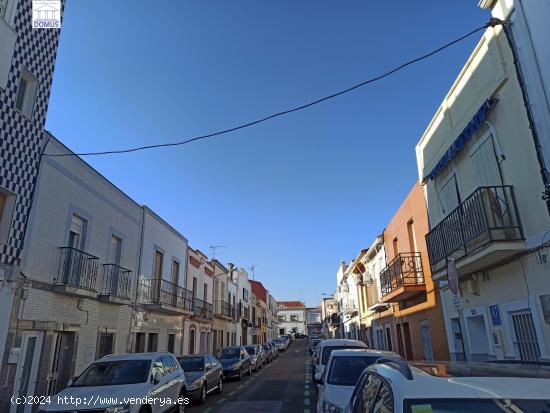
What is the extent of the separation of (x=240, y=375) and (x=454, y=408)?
66.0 feet

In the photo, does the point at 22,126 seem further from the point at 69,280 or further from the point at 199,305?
the point at 199,305

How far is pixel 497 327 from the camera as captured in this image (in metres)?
10.2

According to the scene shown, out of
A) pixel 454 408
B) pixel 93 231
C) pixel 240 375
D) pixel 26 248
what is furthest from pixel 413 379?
pixel 240 375

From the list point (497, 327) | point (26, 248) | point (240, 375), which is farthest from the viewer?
point (240, 375)

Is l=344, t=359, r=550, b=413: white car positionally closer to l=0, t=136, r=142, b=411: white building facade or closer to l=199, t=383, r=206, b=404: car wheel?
l=0, t=136, r=142, b=411: white building facade

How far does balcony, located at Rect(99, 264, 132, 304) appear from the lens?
1589 cm

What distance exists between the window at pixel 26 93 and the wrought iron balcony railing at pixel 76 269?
4146mm

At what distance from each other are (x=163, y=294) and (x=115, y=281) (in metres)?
5.54

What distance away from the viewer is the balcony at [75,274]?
42.4ft

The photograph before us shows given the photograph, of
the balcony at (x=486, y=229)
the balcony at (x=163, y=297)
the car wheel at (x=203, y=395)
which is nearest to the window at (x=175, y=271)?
the balcony at (x=163, y=297)

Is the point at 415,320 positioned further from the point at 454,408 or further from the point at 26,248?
the point at 454,408

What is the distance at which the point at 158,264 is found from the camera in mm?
22625

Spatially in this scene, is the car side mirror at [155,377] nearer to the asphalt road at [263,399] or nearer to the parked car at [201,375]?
the asphalt road at [263,399]

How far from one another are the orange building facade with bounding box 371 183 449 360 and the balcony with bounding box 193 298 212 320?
1231cm
